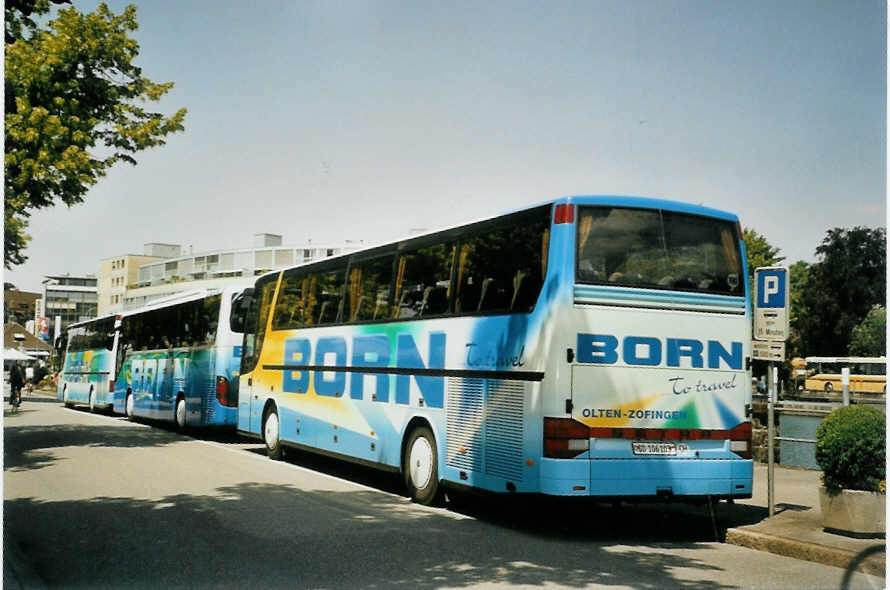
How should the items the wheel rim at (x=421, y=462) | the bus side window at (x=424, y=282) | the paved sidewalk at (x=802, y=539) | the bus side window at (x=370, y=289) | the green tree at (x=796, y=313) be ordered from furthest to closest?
the green tree at (x=796, y=313) < the bus side window at (x=370, y=289) < the wheel rim at (x=421, y=462) < the bus side window at (x=424, y=282) < the paved sidewalk at (x=802, y=539)

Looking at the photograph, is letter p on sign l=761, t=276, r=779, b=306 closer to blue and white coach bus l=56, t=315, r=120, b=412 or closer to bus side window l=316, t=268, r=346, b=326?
bus side window l=316, t=268, r=346, b=326

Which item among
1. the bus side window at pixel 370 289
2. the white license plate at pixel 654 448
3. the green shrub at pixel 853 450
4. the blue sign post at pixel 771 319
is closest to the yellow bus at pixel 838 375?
the bus side window at pixel 370 289

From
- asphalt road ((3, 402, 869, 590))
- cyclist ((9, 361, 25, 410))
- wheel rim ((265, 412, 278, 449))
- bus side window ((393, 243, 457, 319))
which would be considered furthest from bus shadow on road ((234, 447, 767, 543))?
cyclist ((9, 361, 25, 410))

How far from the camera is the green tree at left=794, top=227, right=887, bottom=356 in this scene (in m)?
56.7

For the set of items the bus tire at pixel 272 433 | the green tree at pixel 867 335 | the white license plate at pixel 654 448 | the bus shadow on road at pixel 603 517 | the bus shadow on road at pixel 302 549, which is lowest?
the bus shadow on road at pixel 603 517

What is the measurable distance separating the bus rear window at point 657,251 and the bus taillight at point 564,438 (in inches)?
56.4

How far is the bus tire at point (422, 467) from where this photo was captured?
38.8 feet

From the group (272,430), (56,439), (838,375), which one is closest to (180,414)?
(56,439)

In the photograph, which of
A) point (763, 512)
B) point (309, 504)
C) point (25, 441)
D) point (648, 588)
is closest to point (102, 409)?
point (25, 441)

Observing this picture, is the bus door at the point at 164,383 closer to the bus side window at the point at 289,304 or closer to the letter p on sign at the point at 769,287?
the bus side window at the point at 289,304

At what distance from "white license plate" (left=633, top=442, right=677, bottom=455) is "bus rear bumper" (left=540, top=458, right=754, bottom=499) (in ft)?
0.24

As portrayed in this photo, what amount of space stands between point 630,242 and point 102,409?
3185cm

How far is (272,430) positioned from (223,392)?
178 inches

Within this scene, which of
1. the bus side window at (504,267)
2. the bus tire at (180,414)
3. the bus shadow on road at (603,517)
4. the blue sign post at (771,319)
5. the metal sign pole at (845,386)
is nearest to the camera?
the bus side window at (504,267)
